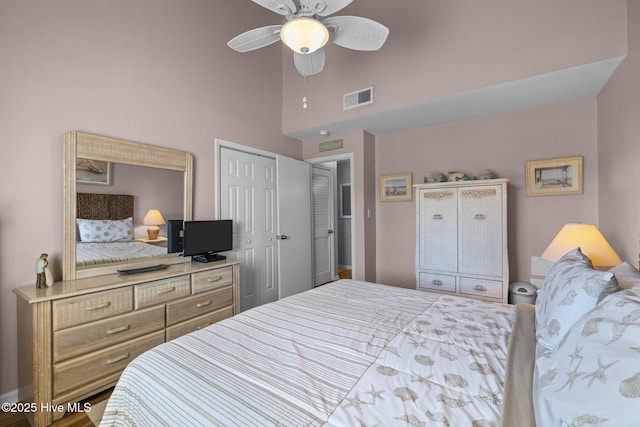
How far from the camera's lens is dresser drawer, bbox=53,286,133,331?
1636 mm

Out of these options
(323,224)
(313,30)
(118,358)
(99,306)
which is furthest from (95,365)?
(323,224)

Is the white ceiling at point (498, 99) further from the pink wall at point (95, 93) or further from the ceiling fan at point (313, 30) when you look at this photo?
the pink wall at point (95, 93)

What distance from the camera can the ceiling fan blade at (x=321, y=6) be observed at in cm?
163

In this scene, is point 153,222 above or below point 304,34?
below

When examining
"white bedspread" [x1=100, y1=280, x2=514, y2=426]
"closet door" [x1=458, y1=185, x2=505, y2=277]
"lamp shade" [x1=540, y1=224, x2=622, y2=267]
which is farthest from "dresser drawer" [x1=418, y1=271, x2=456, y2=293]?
"white bedspread" [x1=100, y1=280, x2=514, y2=426]

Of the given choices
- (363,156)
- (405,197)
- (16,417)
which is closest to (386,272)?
(405,197)

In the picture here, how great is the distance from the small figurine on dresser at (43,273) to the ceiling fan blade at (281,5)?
211 cm

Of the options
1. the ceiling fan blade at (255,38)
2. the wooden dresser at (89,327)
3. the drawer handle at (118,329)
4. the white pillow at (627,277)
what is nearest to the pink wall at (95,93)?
the wooden dresser at (89,327)

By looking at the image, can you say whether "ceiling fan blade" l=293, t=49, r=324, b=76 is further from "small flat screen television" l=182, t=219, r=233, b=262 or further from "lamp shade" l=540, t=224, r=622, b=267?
"lamp shade" l=540, t=224, r=622, b=267

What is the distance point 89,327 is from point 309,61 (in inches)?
94.6

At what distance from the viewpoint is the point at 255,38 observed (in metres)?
1.92

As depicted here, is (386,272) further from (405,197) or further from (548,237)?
(548,237)

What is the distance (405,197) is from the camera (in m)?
3.62

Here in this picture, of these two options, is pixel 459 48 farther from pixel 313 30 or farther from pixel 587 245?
pixel 587 245
